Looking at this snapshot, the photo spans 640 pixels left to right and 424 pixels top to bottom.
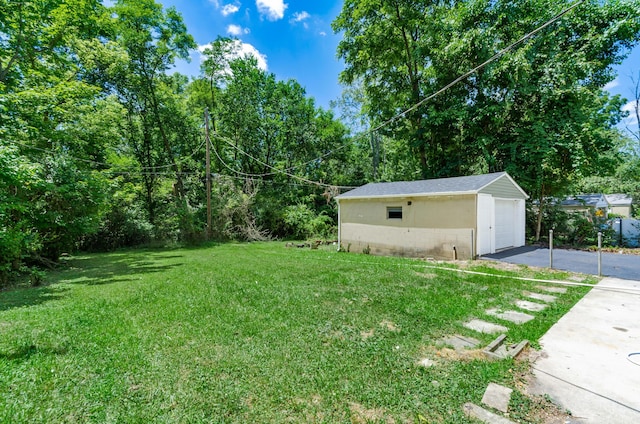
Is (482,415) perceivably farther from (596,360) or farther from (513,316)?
(513,316)

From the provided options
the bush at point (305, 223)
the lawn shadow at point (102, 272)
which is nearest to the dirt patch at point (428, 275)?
the lawn shadow at point (102, 272)

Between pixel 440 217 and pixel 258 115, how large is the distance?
1633 centimetres

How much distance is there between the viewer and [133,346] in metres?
3.25

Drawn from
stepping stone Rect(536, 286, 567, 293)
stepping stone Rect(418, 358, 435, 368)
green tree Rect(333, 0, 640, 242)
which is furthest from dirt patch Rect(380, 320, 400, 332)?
green tree Rect(333, 0, 640, 242)

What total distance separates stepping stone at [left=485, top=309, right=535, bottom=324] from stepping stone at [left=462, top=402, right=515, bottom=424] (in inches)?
87.7

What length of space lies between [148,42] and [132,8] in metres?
1.75

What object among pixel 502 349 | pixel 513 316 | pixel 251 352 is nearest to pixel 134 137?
pixel 251 352

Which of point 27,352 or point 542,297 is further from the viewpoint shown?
point 542,297

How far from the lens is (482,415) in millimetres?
2100

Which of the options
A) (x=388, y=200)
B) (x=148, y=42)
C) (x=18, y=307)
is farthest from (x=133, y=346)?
(x=148, y=42)

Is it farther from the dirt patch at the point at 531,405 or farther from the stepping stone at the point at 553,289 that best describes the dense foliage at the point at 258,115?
the dirt patch at the point at 531,405

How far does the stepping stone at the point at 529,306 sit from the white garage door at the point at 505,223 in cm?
589

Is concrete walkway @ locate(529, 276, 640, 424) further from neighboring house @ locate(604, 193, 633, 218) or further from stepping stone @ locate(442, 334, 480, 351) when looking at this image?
neighboring house @ locate(604, 193, 633, 218)

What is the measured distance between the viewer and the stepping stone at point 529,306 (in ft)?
14.4
